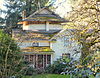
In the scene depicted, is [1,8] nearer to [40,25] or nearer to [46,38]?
[40,25]

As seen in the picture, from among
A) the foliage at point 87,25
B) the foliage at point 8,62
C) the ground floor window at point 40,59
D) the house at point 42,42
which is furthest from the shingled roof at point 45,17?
the foliage at point 8,62

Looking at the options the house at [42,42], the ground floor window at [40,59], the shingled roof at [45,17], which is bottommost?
the ground floor window at [40,59]

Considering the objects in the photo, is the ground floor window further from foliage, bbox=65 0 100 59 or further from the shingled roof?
foliage, bbox=65 0 100 59

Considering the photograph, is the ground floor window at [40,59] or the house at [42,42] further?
the ground floor window at [40,59]

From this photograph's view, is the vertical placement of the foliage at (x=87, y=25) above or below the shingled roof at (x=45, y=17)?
below

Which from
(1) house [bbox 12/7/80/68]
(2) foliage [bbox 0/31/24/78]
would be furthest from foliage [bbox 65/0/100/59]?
(1) house [bbox 12/7/80/68]

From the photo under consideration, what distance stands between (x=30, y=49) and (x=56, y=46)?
3586 mm

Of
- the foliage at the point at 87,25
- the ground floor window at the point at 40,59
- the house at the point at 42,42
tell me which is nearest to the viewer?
the foliage at the point at 87,25

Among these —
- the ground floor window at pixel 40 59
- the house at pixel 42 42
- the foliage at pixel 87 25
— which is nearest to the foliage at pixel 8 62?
the foliage at pixel 87 25

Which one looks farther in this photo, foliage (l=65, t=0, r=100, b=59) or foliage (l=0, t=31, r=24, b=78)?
foliage (l=65, t=0, r=100, b=59)

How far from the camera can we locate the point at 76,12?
10.8 metres

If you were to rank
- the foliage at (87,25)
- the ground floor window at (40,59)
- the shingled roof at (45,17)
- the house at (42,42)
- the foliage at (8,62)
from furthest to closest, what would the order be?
the shingled roof at (45,17) → the ground floor window at (40,59) → the house at (42,42) → the foliage at (87,25) → the foliage at (8,62)

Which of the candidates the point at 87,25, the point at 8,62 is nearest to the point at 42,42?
the point at 87,25

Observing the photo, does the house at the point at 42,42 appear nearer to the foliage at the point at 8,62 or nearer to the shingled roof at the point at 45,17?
the shingled roof at the point at 45,17
